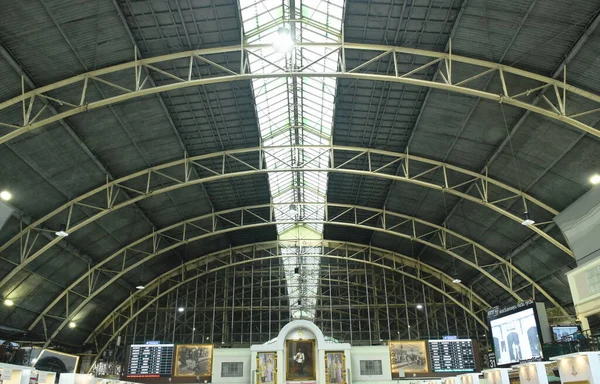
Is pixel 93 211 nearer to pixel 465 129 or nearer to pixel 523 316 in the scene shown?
pixel 465 129

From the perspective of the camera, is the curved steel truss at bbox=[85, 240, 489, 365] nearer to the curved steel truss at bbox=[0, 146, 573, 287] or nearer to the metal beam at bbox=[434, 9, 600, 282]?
the metal beam at bbox=[434, 9, 600, 282]

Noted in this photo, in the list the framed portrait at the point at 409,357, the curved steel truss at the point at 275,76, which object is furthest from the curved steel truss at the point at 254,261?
the curved steel truss at the point at 275,76

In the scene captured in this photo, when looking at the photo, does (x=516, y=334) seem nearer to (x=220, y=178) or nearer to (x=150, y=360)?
(x=220, y=178)

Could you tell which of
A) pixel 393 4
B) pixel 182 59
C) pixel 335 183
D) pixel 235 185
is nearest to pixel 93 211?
pixel 235 185

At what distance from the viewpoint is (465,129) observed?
25297 millimetres

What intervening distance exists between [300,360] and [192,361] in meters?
8.09

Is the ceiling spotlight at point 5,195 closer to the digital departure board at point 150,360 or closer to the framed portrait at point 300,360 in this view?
the digital departure board at point 150,360

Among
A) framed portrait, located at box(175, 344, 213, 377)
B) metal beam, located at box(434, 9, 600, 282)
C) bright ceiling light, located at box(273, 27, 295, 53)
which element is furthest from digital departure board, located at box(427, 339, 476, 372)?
bright ceiling light, located at box(273, 27, 295, 53)

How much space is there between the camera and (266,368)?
1371 inches

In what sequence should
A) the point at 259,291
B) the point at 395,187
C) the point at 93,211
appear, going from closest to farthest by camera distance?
the point at 93,211, the point at 395,187, the point at 259,291

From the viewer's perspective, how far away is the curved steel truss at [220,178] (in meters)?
28.3

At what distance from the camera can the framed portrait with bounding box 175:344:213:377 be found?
32156 millimetres

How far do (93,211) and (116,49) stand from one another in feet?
47.2

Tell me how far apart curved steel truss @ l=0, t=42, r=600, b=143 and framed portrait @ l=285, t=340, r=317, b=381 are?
71.7ft
